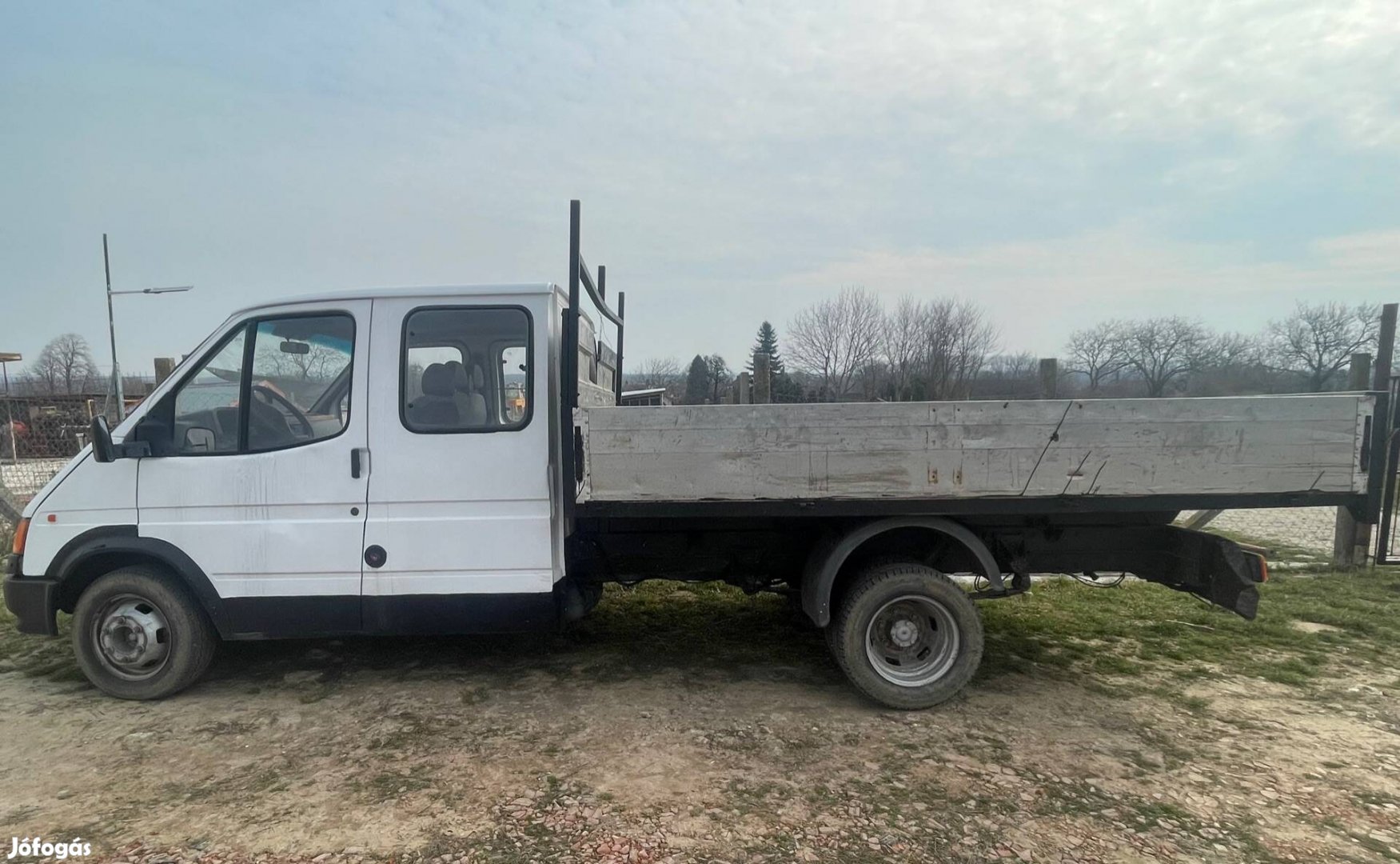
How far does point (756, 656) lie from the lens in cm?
459

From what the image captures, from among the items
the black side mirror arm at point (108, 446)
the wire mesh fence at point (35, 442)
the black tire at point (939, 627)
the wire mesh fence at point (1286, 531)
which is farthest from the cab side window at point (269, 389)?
the wire mesh fence at point (1286, 531)

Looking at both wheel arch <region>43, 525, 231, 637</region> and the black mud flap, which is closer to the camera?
wheel arch <region>43, 525, 231, 637</region>

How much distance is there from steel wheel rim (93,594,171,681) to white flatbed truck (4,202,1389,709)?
0.04 ft

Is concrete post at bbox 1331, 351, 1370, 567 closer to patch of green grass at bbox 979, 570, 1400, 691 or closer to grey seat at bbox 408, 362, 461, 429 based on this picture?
patch of green grass at bbox 979, 570, 1400, 691

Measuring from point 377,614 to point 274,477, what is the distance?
3.01ft

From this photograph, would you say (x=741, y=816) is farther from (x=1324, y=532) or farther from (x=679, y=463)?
(x=1324, y=532)

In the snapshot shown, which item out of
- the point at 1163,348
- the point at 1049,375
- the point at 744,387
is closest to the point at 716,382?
the point at 744,387

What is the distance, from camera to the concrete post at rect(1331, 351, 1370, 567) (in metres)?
6.32

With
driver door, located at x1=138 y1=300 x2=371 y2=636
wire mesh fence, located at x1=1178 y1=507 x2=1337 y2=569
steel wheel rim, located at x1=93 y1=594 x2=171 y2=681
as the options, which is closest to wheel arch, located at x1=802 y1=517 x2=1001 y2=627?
driver door, located at x1=138 y1=300 x2=371 y2=636

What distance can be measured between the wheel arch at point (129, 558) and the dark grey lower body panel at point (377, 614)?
113mm

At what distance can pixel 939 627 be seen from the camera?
391 centimetres

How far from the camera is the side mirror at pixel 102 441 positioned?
→ 358 centimetres

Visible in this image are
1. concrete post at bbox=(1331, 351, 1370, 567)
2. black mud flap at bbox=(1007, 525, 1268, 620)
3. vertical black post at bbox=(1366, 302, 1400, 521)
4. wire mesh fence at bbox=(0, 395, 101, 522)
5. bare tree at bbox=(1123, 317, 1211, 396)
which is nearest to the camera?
vertical black post at bbox=(1366, 302, 1400, 521)

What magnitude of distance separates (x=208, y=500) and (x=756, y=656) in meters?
3.33
